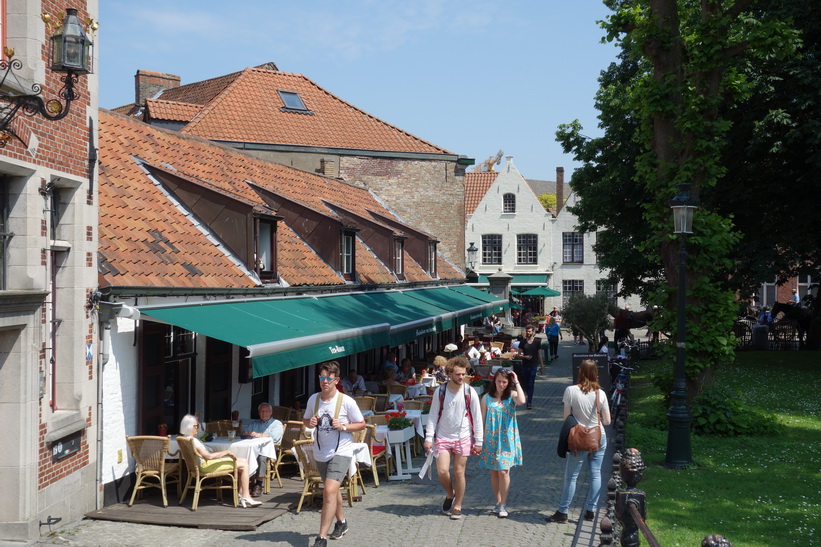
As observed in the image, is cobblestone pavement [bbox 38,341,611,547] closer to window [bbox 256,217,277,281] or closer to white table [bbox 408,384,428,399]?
window [bbox 256,217,277,281]

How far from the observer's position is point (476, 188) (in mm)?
56594

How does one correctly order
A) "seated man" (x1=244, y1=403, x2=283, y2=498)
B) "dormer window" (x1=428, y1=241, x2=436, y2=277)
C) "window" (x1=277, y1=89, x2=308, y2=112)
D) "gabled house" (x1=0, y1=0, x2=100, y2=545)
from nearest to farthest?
"gabled house" (x1=0, y1=0, x2=100, y2=545)
"seated man" (x1=244, y1=403, x2=283, y2=498)
"dormer window" (x1=428, y1=241, x2=436, y2=277)
"window" (x1=277, y1=89, x2=308, y2=112)

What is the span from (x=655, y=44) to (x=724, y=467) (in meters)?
7.16

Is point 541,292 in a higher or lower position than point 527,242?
lower

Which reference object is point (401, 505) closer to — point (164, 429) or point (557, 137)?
point (164, 429)

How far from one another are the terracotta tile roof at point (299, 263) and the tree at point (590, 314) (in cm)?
1583

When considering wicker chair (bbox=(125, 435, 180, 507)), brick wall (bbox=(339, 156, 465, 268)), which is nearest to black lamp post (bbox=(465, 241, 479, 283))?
brick wall (bbox=(339, 156, 465, 268))

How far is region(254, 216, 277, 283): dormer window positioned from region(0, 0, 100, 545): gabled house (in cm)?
472

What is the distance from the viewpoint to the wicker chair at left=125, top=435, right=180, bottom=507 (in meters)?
9.86

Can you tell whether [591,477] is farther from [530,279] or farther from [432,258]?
[530,279]

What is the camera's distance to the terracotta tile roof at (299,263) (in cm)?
1583

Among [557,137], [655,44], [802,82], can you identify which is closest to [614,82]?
[557,137]

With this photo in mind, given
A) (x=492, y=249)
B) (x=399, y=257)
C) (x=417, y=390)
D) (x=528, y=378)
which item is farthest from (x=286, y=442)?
(x=492, y=249)

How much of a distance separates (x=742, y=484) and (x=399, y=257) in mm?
13888
